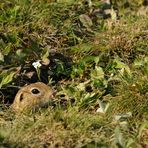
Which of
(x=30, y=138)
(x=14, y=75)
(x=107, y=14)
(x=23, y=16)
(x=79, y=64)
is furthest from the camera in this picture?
(x=107, y=14)

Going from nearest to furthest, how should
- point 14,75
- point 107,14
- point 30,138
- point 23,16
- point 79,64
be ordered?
point 30,138 → point 14,75 → point 79,64 → point 23,16 → point 107,14

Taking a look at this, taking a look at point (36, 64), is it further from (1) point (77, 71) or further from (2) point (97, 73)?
(2) point (97, 73)

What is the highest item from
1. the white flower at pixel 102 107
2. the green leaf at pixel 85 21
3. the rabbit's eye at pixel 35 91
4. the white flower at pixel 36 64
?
the green leaf at pixel 85 21

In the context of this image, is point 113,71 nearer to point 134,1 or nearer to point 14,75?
point 14,75

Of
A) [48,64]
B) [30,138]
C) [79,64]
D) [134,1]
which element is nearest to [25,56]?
[48,64]

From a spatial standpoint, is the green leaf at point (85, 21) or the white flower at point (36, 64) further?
the green leaf at point (85, 21)

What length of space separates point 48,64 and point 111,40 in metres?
0.62

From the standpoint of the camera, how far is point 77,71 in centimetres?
393

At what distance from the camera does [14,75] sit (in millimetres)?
3732

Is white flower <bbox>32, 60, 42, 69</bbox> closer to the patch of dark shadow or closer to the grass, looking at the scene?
the grass

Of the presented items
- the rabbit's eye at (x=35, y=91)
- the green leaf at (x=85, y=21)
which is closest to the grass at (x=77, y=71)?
the green leaf at (x=85, y=21)

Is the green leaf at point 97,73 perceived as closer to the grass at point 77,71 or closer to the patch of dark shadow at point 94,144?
the grass at point 77,71

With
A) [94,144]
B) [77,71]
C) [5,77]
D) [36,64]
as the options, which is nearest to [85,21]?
[77,71]

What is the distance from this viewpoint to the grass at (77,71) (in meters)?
3.14
